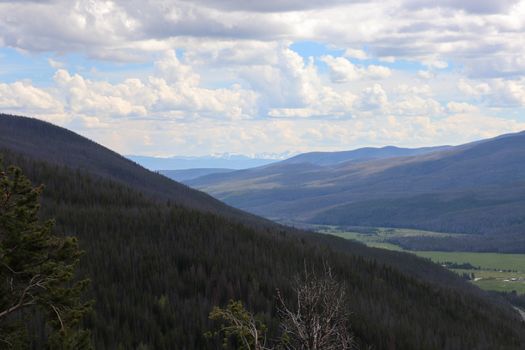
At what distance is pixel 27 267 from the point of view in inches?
589

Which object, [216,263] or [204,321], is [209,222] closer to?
[216,263]

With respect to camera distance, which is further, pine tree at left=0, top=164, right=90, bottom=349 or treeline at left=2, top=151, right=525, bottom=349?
treeline at left=2, top=151, right=525, bottom=349

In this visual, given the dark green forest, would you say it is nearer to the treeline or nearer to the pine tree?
the treeline

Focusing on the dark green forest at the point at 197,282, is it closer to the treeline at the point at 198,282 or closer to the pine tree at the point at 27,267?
the treeline at the point at 198,282

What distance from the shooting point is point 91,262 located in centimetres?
4347

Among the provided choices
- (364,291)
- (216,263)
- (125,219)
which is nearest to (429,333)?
(364,291)

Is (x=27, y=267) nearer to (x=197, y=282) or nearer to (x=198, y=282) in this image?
(x=197, y=282)

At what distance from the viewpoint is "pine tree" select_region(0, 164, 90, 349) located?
14523 millimetres

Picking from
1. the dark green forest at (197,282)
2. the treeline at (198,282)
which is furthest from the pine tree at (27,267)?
the treeline at (198,282)

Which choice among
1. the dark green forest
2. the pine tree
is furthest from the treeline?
the pine tree

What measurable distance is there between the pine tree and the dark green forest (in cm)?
662

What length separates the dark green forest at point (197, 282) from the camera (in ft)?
111

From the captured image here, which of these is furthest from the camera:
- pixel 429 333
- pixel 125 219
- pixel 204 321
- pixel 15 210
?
pixel 125 219

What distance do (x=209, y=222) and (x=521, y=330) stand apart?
47.3 meters
